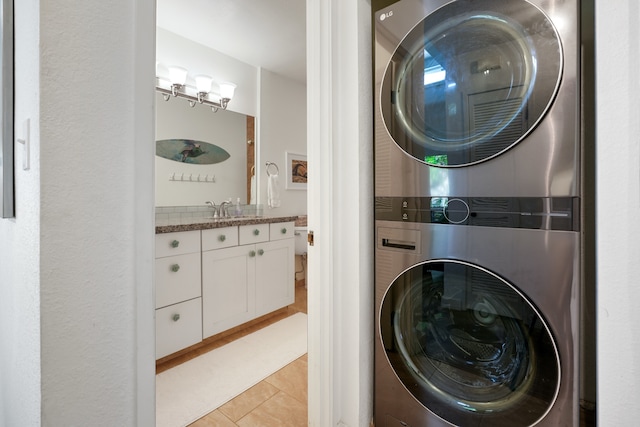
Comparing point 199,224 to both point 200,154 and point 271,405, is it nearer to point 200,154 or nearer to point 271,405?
point 200,154

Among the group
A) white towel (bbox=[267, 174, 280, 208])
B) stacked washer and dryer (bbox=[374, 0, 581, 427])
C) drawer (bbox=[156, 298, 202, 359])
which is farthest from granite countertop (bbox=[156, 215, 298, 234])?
stacked washer and dryer (bbox=[374, 0, 581, 427])

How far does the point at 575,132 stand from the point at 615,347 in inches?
21.7

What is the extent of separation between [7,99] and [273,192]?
2.50 m

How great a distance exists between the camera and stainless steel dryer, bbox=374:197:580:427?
79 centimetres

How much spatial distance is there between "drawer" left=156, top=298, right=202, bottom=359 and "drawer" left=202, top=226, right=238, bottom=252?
383 millimetres

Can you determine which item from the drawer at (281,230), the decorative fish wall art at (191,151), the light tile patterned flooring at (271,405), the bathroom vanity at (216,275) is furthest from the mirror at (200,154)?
the light tile patterned flooring at (271,405)

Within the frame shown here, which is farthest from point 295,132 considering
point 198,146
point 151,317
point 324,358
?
Answer: point 151,317

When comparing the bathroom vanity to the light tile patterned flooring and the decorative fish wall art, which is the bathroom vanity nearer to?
the light tile patterned flooring

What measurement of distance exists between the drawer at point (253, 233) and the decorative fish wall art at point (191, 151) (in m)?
0.86

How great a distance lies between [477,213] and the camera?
92cm

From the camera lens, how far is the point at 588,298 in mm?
777

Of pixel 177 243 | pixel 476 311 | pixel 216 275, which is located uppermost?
pixel 177 243

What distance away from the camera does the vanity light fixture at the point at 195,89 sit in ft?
7.91

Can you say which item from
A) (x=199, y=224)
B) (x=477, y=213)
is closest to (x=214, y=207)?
(x=199, y=224)
